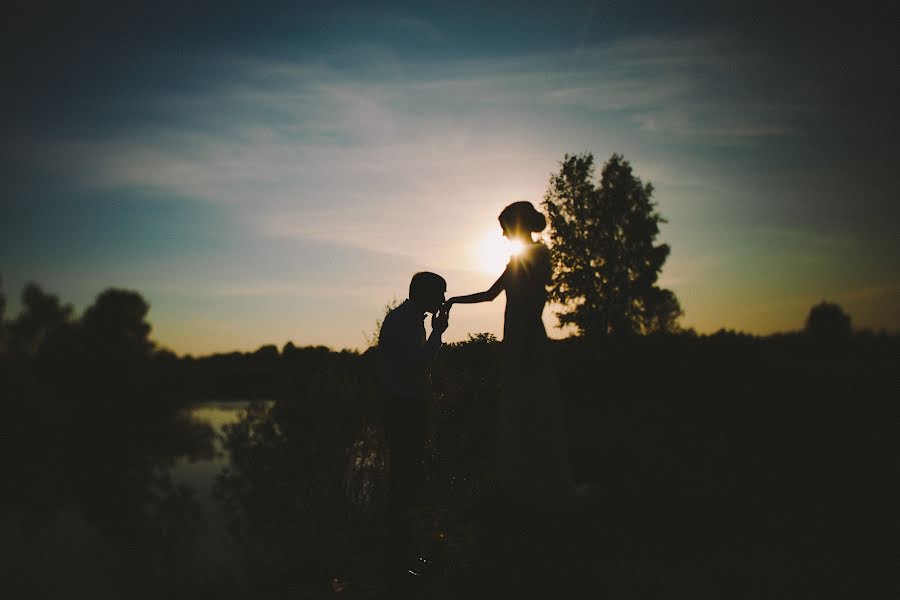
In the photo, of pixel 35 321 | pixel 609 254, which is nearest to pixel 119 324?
pixel 35 321

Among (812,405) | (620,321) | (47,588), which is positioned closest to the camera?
(47,588)

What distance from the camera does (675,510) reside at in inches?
247

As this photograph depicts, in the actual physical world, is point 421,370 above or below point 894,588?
above

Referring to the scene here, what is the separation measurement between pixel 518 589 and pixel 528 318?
8.28 ft

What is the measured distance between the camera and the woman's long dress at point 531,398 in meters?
5.23

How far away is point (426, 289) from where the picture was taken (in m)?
5.05

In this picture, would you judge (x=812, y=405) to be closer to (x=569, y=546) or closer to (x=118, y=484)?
(x=569, y=546)

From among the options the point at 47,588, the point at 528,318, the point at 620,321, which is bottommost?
the point at 47,588

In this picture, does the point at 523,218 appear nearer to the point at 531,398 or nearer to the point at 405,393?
the point at 531,398

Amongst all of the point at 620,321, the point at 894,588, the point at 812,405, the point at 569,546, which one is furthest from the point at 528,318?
the point at 620,321

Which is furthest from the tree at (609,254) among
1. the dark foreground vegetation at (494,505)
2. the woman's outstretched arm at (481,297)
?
the woman's outstretched arm at (481,297)

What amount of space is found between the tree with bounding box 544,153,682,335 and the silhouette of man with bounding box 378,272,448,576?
102ft

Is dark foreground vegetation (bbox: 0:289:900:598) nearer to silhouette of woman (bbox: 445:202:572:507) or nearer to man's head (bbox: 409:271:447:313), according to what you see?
silhouette of woman (bbox: 445:202:572:507)

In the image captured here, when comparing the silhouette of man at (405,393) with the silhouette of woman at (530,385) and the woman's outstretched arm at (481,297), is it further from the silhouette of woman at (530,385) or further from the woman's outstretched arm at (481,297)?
the silhouette of woman at (530,385)
